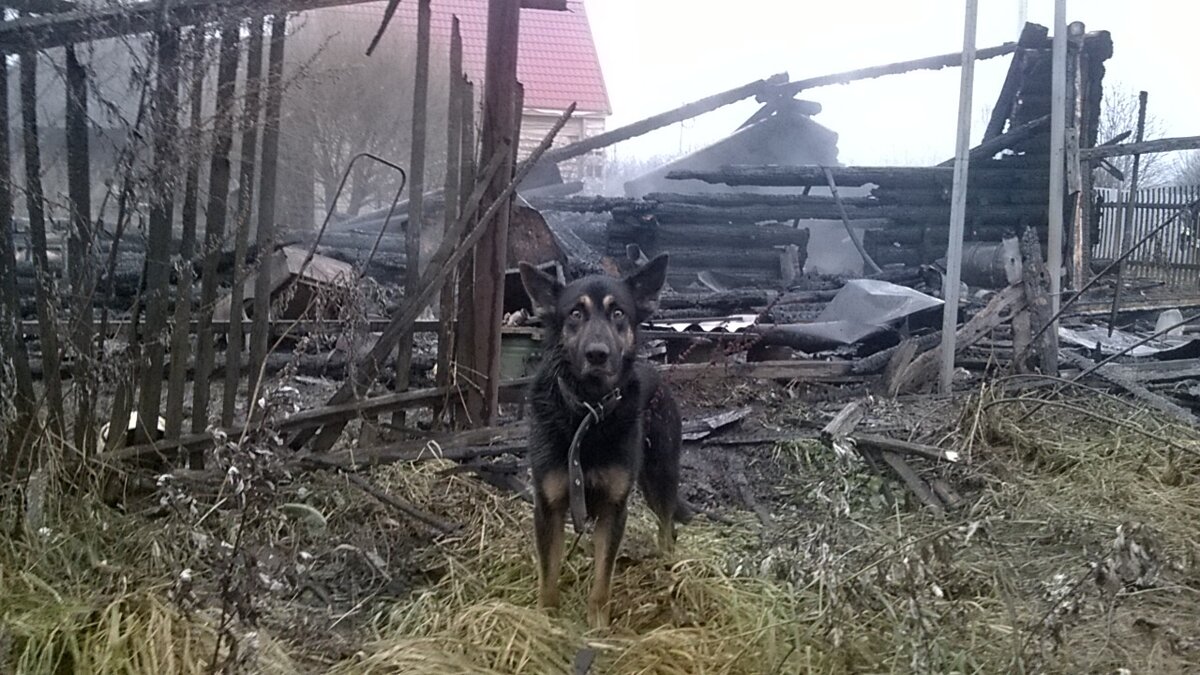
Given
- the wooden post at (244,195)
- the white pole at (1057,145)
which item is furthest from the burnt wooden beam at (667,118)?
the wooden post at (244,195)

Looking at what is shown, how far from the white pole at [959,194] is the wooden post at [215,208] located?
4.04 m

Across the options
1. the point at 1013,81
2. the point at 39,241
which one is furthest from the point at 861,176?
the point at 39,241

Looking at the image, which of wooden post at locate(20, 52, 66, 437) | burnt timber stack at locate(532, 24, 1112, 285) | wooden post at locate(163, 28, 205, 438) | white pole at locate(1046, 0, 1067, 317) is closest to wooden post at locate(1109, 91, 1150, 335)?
burnt timber stack at locate(532, 24, 1112, 285)

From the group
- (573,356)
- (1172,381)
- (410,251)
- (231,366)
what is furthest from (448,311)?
(1172,381)

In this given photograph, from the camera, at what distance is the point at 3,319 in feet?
A: 10.3

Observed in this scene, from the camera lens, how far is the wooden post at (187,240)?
313cm

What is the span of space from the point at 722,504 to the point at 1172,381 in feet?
12.4

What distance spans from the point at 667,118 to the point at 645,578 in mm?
6806

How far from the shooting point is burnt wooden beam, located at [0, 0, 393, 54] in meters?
2.95

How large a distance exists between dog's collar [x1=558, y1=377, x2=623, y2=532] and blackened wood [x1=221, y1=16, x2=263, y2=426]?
1406 mm

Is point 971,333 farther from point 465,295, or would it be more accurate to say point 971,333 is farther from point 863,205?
point 863,205

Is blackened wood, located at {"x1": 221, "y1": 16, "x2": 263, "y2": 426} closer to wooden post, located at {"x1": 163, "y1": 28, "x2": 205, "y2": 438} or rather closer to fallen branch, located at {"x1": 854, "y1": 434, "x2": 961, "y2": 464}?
wooden post, located at {"x1": 163, "y1": 28, "x2": 205, "y2": 438}

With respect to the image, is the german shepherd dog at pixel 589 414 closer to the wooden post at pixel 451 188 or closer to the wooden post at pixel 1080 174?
the wooden post at pixel 451 188

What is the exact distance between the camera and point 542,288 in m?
3.28
